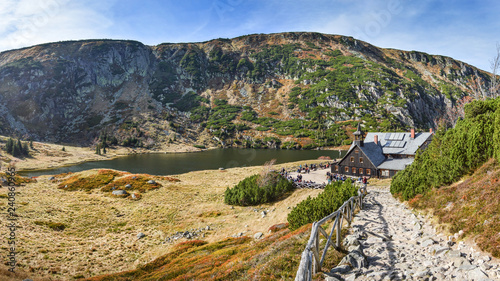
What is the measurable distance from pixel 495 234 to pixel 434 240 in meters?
2.58

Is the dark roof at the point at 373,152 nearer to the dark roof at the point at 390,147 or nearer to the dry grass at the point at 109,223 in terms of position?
the dark roof at the point at 390,147

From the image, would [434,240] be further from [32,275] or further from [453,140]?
[32,275]

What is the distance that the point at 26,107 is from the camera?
19638 cm

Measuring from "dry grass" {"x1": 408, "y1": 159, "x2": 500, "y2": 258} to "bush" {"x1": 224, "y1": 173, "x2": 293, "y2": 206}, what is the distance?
24796 mm

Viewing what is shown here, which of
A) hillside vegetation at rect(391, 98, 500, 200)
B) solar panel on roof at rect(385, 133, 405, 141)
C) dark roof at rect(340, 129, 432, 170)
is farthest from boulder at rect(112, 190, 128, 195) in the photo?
solar panel on roof at rect(385, 133, 405, 141)

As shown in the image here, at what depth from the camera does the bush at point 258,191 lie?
126 feet

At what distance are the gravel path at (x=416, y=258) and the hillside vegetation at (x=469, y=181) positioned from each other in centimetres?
73

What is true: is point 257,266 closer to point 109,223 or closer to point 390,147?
point 109,223

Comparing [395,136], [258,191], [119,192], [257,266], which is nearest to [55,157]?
[119,192]

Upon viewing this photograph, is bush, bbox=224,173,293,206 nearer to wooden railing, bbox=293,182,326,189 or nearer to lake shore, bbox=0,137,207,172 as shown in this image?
wooden railing, bbox=293,182,326,189

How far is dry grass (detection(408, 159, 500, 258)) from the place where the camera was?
8109 millimetres

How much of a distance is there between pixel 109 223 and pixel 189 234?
1344 cm

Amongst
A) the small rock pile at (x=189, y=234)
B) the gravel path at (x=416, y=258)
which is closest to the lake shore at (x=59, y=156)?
the small rock pile at (x=189, y=234)

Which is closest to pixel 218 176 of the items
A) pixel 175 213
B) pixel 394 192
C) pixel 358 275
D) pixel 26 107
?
pixel 175 213
